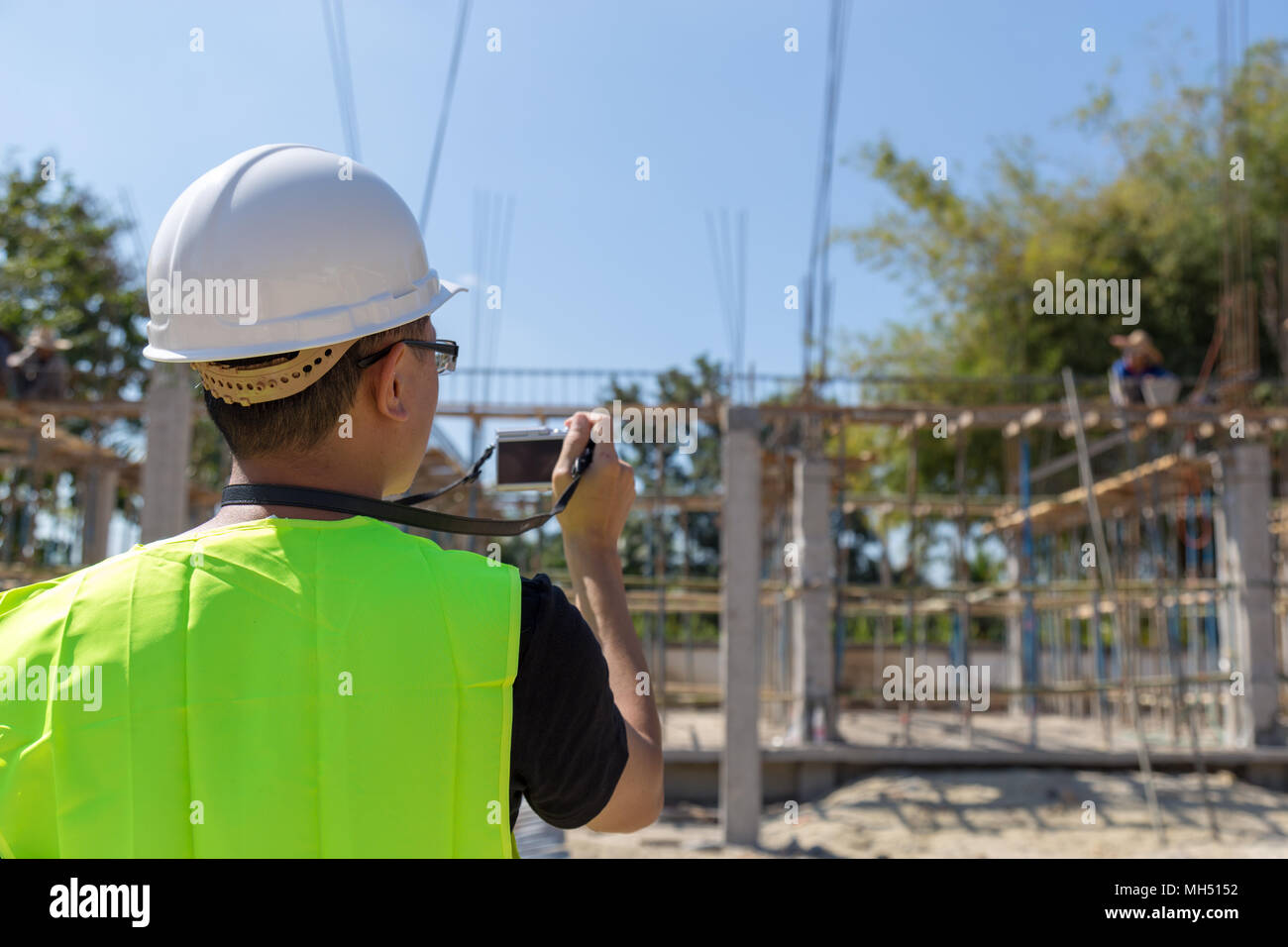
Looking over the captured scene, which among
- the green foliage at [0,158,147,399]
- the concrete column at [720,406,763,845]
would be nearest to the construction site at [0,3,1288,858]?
the concrete column at [720,406,763,845]

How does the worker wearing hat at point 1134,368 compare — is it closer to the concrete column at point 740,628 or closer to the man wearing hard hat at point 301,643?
the concrete column at point 740,628

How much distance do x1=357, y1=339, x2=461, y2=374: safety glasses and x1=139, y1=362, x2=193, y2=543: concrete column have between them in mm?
7721

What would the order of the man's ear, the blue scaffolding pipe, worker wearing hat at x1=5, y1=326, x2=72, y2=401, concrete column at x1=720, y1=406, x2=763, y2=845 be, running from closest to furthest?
the man's ear, concrete column at x1=720, y1=406, x2=763, y2=845, worker wearing hat at x1=5, y1=326, x2=72, y2=401, the blue scaffolding pipe

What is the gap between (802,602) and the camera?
9.84m

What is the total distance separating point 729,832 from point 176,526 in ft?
15.7

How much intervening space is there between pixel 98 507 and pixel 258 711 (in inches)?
471

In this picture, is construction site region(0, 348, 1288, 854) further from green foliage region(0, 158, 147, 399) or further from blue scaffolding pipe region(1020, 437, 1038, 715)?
green foliage region(0, 158, 147, 399)

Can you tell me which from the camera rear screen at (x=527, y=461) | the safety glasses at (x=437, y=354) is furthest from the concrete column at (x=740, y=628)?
the safety glasses at (x=437, y=354)

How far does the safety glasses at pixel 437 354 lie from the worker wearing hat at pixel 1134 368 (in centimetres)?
1062

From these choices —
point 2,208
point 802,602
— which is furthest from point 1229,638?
point 2,208

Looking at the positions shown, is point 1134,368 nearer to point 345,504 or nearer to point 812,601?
point 812,601

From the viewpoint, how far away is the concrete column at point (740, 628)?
8.05 metres

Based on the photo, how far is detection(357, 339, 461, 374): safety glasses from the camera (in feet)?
4.19
